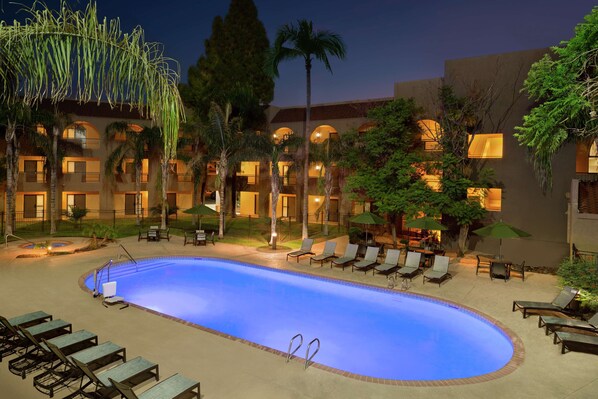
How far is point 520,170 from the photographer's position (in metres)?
18.6

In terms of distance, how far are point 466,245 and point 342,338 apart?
37.6 ft

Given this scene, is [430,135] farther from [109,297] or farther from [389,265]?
[109,297]

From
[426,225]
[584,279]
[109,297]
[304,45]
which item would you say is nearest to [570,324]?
[584,279]

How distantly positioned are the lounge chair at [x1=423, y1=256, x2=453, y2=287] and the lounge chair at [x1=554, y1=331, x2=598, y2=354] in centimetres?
546

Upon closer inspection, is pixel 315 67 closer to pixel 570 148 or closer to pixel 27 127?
pixel 570 148

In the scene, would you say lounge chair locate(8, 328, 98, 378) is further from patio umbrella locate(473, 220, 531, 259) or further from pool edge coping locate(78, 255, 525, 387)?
patio umbrella locate(473, 220, 531, 259)

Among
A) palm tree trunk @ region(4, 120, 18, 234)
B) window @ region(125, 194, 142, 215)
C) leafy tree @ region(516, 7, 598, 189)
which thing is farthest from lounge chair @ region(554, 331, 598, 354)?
window @ region(125, 194, 142, 215)

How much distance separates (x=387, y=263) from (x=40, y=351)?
467 inches

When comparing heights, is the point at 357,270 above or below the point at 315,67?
below

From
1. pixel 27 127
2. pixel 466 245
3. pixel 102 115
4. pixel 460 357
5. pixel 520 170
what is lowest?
pixel 460 357

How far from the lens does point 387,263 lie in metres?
16.5

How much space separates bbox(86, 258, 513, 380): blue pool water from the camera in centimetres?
981

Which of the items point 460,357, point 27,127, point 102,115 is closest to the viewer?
point 460,357

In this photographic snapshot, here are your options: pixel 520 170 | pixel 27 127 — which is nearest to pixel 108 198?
pixel 27 127
